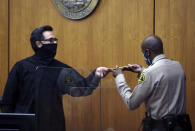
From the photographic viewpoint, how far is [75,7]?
3.89 meters

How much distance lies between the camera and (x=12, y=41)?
13.7ft

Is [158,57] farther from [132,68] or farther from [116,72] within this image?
[116,72]

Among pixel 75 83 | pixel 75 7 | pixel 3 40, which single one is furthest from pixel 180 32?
pixel 3 40

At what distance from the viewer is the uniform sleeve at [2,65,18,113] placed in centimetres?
285

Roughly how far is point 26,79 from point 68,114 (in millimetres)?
998

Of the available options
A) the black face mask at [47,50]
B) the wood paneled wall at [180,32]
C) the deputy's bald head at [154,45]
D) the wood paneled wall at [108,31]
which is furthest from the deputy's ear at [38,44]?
the wood paneled wall at [180,32]

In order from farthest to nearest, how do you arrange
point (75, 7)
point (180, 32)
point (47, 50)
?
point (75, 7), point (180, 32), point (47, 50)

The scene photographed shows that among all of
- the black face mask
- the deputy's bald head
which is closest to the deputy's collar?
the deputy's bald head

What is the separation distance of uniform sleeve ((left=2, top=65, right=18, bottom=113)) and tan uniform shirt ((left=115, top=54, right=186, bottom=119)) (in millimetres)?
1136

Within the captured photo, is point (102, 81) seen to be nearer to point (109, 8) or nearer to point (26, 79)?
point (26, 79)

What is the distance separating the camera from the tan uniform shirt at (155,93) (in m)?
2.01

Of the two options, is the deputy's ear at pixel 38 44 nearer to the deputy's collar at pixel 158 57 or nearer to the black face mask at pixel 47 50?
the black face mask at pixel 47 50

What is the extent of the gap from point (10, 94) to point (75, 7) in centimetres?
147

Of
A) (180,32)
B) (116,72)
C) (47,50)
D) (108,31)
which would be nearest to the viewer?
(116,72)
